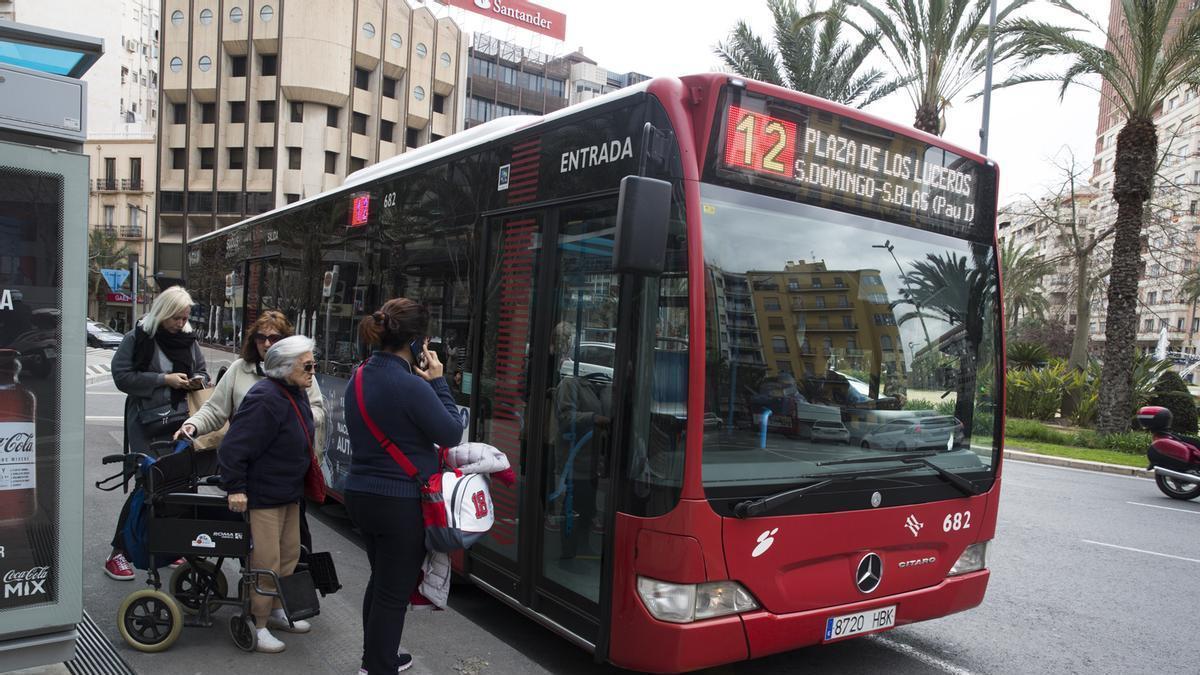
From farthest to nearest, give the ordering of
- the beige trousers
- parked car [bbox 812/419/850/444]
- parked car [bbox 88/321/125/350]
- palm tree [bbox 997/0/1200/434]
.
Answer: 1. parked car [bbox 88/321/125/350]
2. palm tree [bbox 997/0/1200/434]
3. the beige trousers
4. parked car [bbox 812/419/850/444]

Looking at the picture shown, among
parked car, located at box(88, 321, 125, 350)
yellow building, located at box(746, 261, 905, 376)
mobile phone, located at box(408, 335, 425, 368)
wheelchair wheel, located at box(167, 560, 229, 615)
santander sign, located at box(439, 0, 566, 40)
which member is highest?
santander sign, located at box(439, 0, 566, 40)

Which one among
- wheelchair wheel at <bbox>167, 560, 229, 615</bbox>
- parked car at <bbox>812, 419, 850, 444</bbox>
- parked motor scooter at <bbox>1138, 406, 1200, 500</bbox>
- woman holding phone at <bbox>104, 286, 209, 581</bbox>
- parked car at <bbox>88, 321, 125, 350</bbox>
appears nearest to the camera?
parked car at <bbox>812, 419, 850, 444</bbox>

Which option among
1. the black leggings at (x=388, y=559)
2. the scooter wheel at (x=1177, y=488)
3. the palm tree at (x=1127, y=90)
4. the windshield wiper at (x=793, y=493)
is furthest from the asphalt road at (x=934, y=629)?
the palm tree at (x=1127, y=90)

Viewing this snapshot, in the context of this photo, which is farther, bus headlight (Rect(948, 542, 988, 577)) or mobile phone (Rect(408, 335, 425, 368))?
bus headlight (Rect(948, 542, 988, 577))

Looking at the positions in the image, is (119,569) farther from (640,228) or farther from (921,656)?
(921,656)

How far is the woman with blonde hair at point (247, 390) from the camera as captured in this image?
4699 millimetres

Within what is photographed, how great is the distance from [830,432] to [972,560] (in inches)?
56.8

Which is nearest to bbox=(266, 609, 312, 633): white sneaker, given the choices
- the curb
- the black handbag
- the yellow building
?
the black handbag

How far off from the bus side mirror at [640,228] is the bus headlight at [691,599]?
1.37 m

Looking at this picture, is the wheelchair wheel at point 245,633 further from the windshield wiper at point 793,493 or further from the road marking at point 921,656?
the road marking at point 921,656

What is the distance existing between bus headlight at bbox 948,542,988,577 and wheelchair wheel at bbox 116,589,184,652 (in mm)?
4079

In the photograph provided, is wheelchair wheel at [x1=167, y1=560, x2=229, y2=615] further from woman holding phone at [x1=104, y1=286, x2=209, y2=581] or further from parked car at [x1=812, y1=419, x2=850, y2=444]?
parked car at [x1=812, y1=419, x2=850, y2=444]

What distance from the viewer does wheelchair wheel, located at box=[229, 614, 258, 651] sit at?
4.26m

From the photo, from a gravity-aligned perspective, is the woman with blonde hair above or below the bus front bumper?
above
